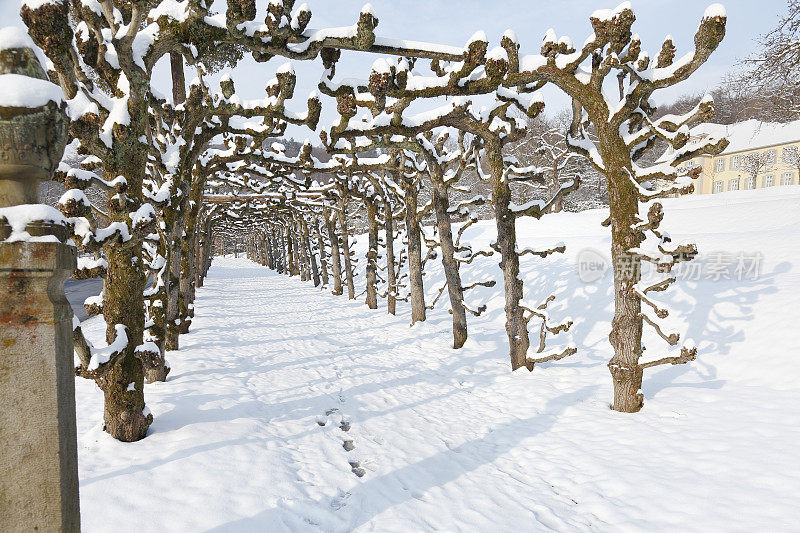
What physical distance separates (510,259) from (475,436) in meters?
3.18

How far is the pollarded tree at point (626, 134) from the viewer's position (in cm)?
438

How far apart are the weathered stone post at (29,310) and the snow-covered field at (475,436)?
1368mm

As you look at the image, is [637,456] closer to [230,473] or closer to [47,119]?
[230,473]

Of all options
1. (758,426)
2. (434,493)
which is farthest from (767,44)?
(434,493)

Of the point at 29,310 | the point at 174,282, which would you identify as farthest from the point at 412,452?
the point at 174,282

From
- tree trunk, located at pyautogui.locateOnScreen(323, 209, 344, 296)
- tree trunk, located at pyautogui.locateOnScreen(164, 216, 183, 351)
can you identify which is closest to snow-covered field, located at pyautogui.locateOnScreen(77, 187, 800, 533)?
tree trunk, located at pyautogui.locateOnScreen(164, 216, 183, 351)

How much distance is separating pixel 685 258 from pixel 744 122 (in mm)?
53463

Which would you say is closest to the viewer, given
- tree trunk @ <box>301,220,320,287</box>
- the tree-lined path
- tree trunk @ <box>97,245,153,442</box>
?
the tree-lined path

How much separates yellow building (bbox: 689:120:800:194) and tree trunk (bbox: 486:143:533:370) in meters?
33.5

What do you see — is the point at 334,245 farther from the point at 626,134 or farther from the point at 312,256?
the point at 626,134

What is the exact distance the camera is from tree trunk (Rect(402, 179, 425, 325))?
10109 mm

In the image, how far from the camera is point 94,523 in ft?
8.13

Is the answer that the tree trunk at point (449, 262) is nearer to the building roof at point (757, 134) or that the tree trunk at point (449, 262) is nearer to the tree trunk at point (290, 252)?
the tree trunk at point (290, 252)

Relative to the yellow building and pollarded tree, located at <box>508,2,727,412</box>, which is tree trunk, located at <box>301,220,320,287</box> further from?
the yellow building
